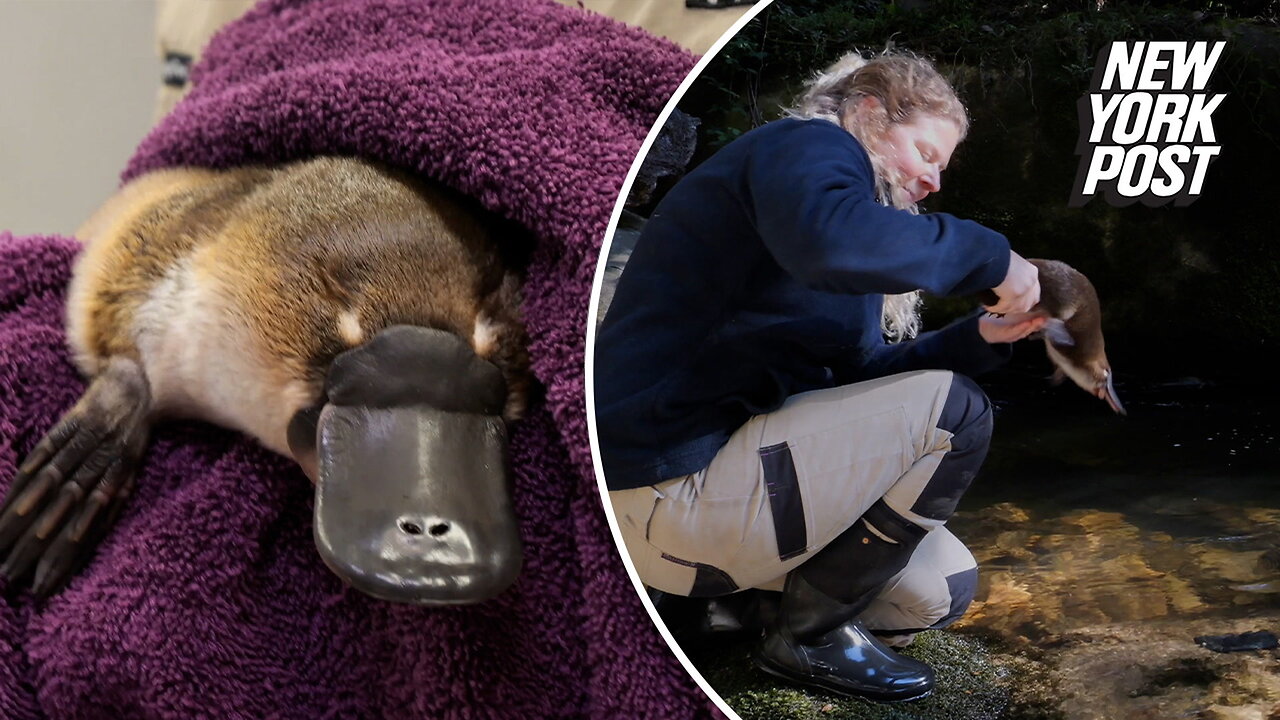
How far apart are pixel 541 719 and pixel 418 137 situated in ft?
1.25

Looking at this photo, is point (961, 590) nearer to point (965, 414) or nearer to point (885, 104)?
point (965, 414)

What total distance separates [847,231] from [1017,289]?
0.09 meters

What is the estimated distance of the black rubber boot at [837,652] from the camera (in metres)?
0.48

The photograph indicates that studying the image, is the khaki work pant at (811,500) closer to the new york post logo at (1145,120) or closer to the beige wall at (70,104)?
the new york post logo at (1145,120)

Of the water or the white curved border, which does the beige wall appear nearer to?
the white curved border

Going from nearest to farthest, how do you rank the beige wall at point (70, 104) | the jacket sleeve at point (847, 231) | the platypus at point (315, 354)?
the jacket sleeve at point (847, 231) < the platypus at point (315, 354) < the beige wall at point (70, 104)

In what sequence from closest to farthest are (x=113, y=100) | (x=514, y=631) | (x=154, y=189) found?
(x=514, y=631), (x=154, y=189), (x=113, y=100)

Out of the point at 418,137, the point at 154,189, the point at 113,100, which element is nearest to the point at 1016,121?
the point at 418,137

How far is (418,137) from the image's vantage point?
63cm

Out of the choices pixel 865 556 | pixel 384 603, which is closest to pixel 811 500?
pixel 865 556

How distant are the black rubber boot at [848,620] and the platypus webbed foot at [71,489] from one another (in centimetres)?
43

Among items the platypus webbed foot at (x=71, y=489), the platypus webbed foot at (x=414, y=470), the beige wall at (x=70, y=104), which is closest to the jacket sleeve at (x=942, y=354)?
the platypus webbed foot at (x=414, y=470)

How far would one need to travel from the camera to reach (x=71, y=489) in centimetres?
62

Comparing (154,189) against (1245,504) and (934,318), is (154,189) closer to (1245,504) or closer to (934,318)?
(934,318)
